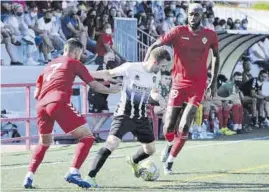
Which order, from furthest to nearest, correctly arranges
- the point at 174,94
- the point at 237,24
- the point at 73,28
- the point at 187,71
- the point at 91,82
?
1. the point at 237,24
2. the point at 73,28
3. the point at 174,94
4. the point at 187,71
5. the point at 91,82

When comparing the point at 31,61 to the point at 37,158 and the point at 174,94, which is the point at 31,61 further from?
the point at 37,158

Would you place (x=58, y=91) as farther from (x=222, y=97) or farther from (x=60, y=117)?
(x=222, y=97)

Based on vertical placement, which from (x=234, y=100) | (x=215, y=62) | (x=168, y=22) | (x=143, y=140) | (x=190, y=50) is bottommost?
(x=234, y=100)

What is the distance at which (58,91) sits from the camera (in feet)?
25.9

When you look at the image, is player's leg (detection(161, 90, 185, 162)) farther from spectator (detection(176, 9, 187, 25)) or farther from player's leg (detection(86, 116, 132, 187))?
spectator (detection(176, 9, 187, 25))

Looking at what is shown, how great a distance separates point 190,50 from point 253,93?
31.0 ft

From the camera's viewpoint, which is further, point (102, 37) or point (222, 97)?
point (102, 37)

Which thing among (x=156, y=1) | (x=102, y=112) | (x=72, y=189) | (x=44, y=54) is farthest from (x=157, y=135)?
(x=156, y=1)

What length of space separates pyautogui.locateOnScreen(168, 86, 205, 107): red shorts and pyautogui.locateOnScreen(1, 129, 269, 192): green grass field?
916 millimetres

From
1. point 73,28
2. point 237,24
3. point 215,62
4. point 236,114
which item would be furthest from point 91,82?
point 237,24

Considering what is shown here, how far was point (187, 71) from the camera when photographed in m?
9.41

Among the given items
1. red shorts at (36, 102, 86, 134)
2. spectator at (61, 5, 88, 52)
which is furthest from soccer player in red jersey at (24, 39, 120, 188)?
spectator at (61, 5, 88, 52)

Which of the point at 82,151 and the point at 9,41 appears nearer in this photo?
the point at 82,151

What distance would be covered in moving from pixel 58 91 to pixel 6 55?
9517 millimetres
